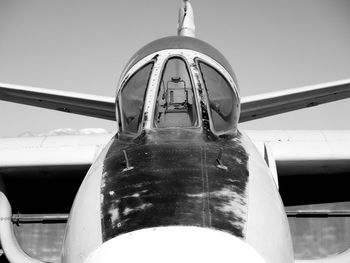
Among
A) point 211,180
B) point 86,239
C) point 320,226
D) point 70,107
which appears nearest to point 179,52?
point 211,180

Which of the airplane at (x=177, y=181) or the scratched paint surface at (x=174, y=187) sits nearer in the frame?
the airplane at (x=177, y=181)

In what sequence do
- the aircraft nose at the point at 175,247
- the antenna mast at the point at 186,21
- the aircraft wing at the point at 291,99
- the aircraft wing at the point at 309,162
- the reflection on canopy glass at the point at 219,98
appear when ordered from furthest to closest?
the antenna mast at the point at 186,21
the aircraft wing at the point at 291,99
the aircraft wing at the point at 309,162
the reflection on canopy glass at the point at 219,98
the aircraft nose at the point at 175,247

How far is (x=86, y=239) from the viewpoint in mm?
3002

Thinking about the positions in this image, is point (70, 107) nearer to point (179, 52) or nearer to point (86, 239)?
point (179, 52)

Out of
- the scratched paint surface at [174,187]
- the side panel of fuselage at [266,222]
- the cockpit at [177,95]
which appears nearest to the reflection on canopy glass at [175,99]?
the cockpit at [177,95]

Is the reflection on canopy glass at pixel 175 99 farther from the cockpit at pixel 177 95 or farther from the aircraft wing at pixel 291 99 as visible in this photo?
the aircraft wing at pixel 291 99

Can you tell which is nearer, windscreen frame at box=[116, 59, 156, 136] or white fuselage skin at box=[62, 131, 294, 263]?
white fuselage skin at box=[62, 131, 294, 263]

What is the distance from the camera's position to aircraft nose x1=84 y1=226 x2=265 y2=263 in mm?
2541

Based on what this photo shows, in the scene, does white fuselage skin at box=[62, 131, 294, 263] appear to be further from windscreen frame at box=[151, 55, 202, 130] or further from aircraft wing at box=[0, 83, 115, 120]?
aircraft wing at box=[0, 83, 115, 120]

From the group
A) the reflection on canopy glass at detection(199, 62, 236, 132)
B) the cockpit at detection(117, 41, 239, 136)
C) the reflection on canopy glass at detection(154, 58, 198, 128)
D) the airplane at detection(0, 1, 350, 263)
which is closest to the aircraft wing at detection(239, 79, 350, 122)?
the airplane at detection(0, 1, 350, 263)

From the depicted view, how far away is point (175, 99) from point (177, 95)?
9 centimetres

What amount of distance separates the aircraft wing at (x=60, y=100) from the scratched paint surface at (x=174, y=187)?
4278 millimetres

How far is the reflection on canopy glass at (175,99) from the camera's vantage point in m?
4.44

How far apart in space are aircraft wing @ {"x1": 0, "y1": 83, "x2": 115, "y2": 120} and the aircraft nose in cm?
539
